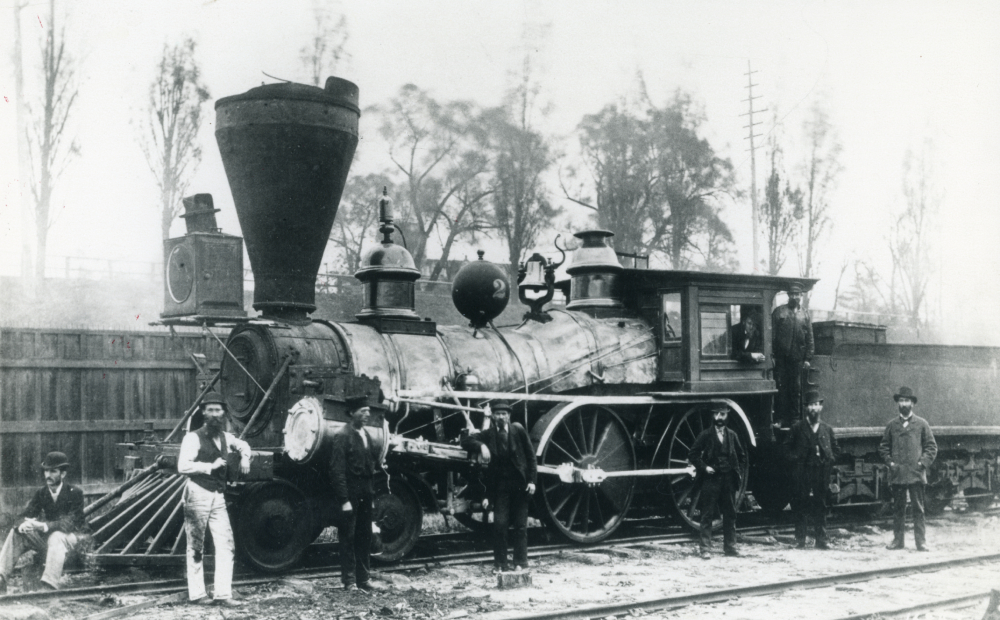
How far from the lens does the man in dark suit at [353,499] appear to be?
7.38 metres

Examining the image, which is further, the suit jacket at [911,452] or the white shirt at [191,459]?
the suit jacket at [911,452]

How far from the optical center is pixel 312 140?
8.49 m

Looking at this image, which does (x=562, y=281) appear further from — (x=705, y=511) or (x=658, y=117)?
(x=658, y=117)

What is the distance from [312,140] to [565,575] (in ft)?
14.8

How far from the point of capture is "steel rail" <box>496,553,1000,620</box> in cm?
663

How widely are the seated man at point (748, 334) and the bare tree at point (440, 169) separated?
1346cm

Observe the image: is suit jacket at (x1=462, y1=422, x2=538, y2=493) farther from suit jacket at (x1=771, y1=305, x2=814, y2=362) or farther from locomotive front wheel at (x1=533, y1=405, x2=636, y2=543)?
suit jacket at (x1=771, y1=305, x2=814, y2=362)

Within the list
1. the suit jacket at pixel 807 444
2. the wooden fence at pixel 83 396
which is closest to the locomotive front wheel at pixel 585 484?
the suit jacket at pixel 807 444

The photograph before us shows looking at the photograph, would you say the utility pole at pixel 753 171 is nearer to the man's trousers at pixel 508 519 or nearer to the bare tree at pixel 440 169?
the bare tree at pixel 440 169

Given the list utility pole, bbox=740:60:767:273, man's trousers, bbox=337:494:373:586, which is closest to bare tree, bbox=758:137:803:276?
utility pole, bbox=740:60:767:273

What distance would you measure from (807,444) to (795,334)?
1622mm

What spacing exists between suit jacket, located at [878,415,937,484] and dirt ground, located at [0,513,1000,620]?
78cm

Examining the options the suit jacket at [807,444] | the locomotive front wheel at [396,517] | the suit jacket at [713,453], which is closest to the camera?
the locomotive front wheel at [396,517]

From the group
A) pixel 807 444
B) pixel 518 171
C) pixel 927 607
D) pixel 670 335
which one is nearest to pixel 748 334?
pixel 670 335
